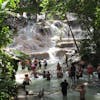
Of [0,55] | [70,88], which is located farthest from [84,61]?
[0,55]

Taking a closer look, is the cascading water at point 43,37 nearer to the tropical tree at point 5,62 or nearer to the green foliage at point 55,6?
the green foliage at point 55,6

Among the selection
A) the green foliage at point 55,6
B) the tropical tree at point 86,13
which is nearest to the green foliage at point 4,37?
the tropical tree at point 86,13

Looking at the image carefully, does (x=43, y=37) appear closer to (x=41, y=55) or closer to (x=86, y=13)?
(x=41, y=55)

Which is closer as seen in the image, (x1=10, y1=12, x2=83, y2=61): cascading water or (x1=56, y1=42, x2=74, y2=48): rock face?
(x1=56, y1=42, x2=74, y2=48): rock face

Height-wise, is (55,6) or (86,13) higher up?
(55,6)

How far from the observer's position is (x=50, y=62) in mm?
34406

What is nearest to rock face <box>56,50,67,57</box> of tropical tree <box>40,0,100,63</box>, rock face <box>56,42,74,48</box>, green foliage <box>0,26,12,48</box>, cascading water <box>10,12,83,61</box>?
cascading water <box>10,12,83,61</box>

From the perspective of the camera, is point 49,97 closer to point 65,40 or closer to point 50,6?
point 50,6

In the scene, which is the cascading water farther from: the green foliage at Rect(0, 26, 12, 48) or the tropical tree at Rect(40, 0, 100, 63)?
the green foliage at Rect(0, 26, 12, 48)

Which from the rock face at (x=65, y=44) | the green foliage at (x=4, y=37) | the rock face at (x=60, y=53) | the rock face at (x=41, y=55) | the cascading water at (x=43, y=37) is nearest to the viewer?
the green foliage at (x=4, y=37)

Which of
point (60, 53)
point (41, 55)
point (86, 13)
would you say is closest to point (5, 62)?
point (86, 13)

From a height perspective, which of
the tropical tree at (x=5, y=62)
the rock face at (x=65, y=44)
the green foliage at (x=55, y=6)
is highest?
the green foliage at (x=55, y=6)

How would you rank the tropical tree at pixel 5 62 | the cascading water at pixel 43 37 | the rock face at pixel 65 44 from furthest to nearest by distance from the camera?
the cascading water at pixel 43 37, the rock face at pixel 65 44, the tropical tree at pixel 5 62

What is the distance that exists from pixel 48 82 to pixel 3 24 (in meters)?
14.7
